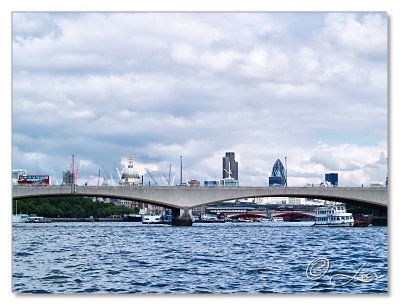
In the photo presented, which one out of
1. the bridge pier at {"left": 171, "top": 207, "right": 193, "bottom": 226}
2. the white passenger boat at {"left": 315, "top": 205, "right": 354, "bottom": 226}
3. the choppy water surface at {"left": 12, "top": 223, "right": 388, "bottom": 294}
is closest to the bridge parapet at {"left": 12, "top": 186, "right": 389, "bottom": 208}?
the bridge pier at {"left": 171, "top": 207, "right": 193, "bottom": 226}

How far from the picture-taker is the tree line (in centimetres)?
9619

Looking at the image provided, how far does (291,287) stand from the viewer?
1898cm

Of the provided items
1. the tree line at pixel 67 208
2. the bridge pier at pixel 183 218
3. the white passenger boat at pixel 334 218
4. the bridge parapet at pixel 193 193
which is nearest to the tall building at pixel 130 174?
the bridge parapet at pixel 193 193

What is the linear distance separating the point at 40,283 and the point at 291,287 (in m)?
5.83

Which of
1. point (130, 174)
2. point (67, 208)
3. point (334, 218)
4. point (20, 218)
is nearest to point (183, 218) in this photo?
point (334, 218)

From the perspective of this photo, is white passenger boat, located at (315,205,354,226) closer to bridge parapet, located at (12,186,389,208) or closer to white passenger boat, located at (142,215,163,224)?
bridge parapet, located at (12,186,389,208)

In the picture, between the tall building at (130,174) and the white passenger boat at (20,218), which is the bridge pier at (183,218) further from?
the white passenger boat at (20,218)

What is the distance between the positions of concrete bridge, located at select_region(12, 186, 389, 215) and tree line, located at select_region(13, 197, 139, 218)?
23.8 metres

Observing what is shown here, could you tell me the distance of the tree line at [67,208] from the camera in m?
96.2

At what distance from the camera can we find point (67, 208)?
106000mm

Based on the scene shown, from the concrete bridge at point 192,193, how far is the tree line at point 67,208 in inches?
936
